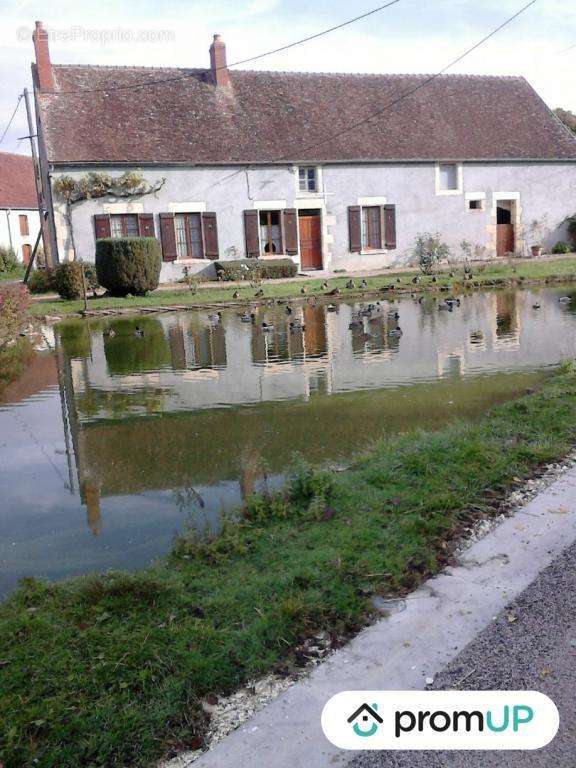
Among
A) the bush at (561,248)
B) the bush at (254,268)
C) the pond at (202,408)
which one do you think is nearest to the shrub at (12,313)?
the pond at (202,408)

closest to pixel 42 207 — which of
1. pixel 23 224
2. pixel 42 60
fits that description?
pixel 42 60

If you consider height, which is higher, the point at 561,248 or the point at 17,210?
the point at 17,210

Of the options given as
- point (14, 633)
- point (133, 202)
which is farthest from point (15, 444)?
point (133, 202)

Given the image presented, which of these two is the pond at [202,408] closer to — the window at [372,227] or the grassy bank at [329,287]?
the grassy bank at [329,287]

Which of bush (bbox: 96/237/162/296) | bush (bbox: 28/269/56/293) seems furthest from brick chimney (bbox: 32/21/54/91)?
bush (bbox: 96/237/162/296)

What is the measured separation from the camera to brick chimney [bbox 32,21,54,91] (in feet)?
76.1

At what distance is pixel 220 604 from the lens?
3.49 m

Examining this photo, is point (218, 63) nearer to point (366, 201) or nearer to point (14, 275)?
point (366, 201)

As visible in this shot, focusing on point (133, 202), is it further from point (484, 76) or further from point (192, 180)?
point (484, 76)

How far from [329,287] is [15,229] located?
27.3 meters

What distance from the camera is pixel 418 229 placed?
27.0 metres

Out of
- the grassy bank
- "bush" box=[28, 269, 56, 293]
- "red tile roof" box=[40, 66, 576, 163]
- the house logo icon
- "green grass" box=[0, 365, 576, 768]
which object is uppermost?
"red tile roof" box=[40, 66, 576, 163]

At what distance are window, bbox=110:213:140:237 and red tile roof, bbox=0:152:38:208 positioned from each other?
20.5 metres

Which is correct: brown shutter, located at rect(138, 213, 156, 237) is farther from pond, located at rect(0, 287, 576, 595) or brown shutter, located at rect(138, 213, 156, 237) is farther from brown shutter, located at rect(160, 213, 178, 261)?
pond, located at rect(0, 287, 576, 595)
